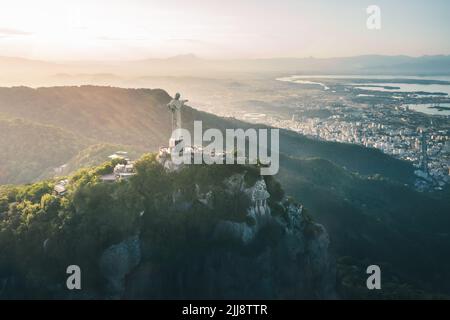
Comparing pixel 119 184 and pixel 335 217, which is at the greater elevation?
pixel 119 184

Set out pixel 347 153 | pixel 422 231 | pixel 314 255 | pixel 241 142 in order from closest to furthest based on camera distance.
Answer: pixel 314 255
pixel 422 231
pixel 241 142
pixel 347 153

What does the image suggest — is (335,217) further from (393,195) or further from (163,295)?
(163,295)

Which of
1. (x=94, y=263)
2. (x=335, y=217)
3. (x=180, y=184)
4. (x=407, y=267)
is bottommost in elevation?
(x=407, y=267)

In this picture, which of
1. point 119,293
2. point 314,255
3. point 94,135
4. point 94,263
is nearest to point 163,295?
point 119,293

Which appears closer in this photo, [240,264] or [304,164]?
[240,264]

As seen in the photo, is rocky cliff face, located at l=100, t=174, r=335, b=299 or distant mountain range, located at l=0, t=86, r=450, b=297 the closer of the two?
rocky cliff face, located at l=100, t=174, r=335, b=299

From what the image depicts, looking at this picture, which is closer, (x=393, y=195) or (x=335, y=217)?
(x=335, y=217)

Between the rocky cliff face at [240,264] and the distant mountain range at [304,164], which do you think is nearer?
the rocky cliff face at [240,264]

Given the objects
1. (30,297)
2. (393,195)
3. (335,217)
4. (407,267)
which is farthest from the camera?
(393,195)
